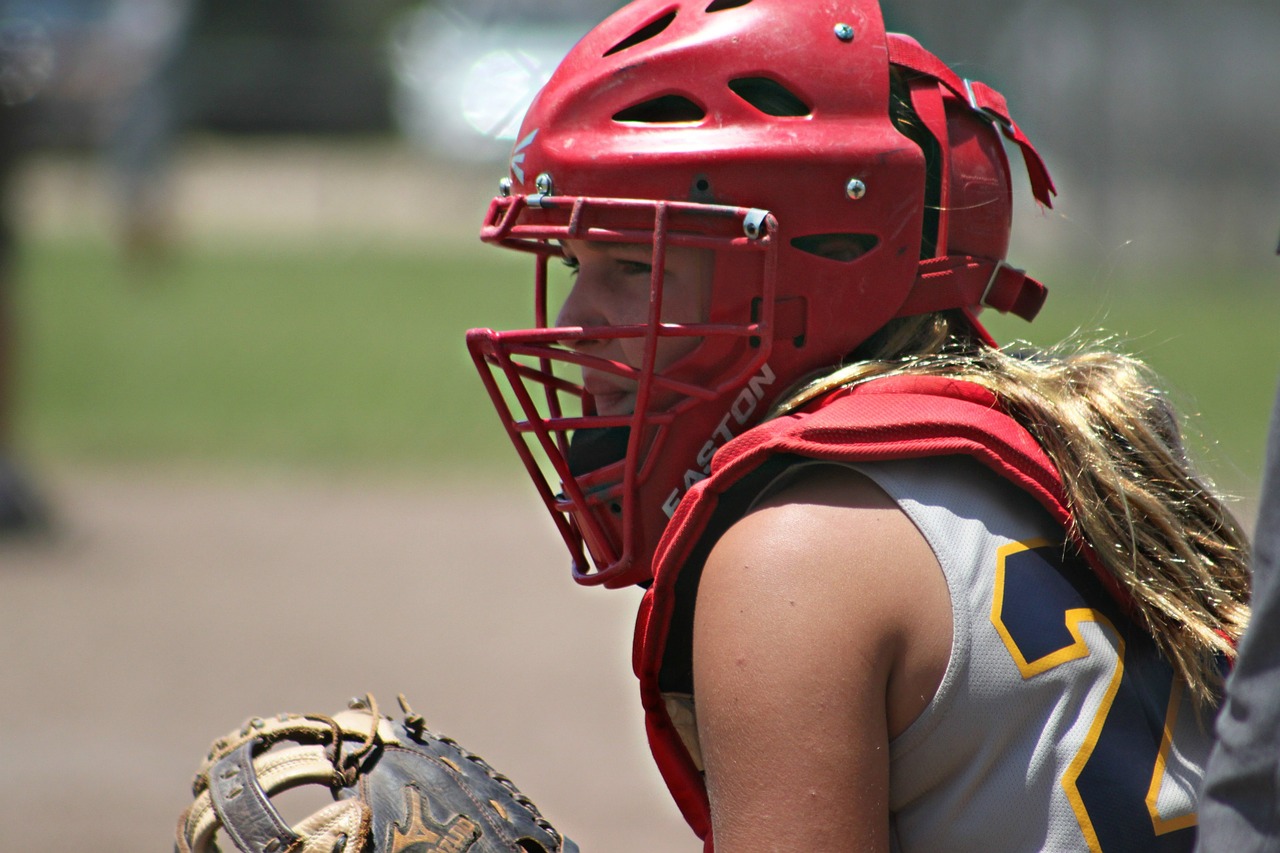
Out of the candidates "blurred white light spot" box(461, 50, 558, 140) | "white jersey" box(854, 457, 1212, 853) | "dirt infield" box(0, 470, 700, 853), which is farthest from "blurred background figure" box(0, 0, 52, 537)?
"white jersey" box(854, 457, 1212, 853)

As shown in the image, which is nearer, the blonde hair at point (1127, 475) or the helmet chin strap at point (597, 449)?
the blonde hair at point (1127, 475)

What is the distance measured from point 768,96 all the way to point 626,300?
1.14 feet

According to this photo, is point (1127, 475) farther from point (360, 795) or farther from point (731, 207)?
point (360, 795)

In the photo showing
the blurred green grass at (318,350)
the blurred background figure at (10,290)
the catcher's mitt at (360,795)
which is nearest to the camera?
the catcher's mitt at (360,795)

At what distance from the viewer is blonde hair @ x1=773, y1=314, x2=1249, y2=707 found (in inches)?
68.6

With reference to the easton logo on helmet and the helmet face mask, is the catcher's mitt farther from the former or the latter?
the easton logo on helmet

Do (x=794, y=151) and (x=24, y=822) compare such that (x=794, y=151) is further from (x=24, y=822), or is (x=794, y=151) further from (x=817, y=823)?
(x=24, y=822)

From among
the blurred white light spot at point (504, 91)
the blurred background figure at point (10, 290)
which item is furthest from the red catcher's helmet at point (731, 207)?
the blurred background figure at point (10, 290)

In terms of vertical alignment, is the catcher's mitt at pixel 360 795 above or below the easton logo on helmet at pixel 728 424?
below

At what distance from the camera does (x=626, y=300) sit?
1.94 meters

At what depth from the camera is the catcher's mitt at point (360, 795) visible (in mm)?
1844

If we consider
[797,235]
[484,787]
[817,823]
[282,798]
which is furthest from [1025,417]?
[282,798]

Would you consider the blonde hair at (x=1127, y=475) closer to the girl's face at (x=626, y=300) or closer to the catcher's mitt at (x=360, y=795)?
the girl's face at (x=626, y=300)

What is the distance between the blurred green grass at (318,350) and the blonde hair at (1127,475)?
A: 365 cm
